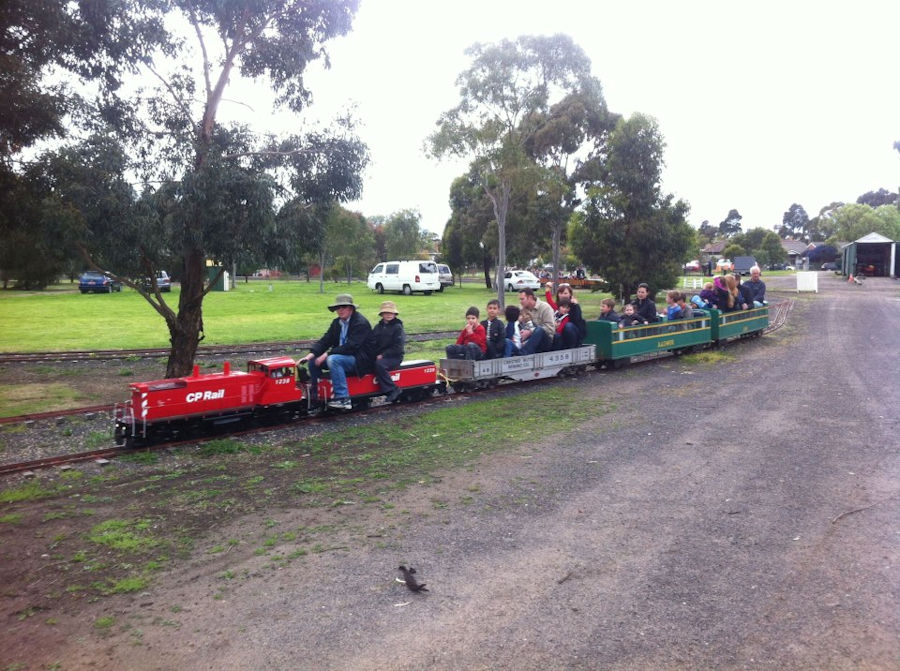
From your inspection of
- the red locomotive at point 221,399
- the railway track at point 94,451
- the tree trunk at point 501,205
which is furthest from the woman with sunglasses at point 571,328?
the tree trunk at point 501,205

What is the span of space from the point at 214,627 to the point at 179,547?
4.62 feet

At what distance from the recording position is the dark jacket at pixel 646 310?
15375 millimetres

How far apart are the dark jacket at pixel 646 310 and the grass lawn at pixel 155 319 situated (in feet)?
26.9

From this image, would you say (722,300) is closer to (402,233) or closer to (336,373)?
(336,373)

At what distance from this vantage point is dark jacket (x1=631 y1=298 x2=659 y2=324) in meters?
15.4

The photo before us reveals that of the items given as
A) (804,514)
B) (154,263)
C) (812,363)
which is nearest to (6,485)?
(154,263)

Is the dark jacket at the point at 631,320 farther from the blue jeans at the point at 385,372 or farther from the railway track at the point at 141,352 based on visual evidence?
the blue jeans at the point at 385,372

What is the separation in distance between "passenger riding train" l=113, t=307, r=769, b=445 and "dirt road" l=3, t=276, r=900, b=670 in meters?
3.10

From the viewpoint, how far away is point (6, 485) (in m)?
7.04

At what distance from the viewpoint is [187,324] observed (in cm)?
1258

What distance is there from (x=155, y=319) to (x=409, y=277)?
19.0 meters

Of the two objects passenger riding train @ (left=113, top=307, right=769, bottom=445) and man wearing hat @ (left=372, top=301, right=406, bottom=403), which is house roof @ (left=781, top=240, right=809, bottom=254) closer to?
passenger riding train @ (left=113, top=307, right=769, bottom=445)

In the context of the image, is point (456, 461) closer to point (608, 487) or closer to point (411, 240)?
point (608, 487)

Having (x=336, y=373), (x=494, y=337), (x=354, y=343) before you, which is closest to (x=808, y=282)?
(x=494, y=337)
